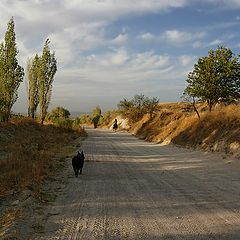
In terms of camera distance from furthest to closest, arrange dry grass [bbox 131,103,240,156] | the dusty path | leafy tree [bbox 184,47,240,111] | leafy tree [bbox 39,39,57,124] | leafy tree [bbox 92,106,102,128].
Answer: leafy tree [bbox 92,106,102,128] → leafy tree [bbox 39,39,57,124] → leafy tree [bbox 184,47,240,111] → dry grass [bbox 131,103,240,156] → the dusty path

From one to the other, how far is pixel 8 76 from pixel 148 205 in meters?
33.0

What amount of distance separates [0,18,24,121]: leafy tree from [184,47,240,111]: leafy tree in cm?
1940

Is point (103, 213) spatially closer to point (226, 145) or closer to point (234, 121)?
point (226, 145)

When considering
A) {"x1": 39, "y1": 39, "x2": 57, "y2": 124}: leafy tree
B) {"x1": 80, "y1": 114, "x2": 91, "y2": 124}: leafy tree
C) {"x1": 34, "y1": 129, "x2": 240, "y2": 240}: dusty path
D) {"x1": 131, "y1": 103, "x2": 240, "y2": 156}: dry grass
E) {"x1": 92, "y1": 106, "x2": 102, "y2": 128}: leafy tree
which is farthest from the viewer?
{"x1": 80, "y1": 114, "x2": 91, "y2": 124}: leafy tree

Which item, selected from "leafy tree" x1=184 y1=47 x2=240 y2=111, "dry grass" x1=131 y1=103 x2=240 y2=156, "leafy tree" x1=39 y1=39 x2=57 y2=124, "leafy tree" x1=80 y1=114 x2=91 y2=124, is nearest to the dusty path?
"dry grass" x1=131 y1=103 x2=240 y2=156

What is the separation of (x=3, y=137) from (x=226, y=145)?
16.9m

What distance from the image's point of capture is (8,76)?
38375 mm

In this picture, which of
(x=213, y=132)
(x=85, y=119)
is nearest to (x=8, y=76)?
(x=213, y=132)

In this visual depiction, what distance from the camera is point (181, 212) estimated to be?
8344 millimetres

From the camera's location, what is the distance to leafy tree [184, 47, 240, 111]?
1334 inches

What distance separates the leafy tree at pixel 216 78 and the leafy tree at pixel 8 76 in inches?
764

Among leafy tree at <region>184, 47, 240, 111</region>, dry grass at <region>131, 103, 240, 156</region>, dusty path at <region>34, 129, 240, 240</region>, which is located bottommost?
dusty path at <region>34, 129, 240, 240</region>

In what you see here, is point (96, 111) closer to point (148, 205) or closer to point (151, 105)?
point (151, 105)

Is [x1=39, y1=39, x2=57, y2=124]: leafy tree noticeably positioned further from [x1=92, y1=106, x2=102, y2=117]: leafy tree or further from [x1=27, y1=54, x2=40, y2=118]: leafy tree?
[x1=92, y1=106, x2=102, y2=117]: leafy tree
